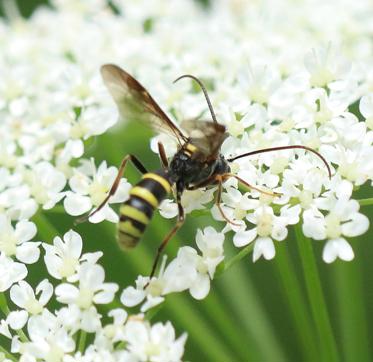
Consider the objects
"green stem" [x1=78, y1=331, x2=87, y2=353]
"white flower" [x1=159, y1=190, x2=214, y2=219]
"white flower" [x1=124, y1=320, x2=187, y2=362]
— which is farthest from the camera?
"white flower" [x1=159, y1=190, x2=214, y2=219]

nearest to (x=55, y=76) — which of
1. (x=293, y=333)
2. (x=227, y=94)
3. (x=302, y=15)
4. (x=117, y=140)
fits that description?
(x=117, y=140)

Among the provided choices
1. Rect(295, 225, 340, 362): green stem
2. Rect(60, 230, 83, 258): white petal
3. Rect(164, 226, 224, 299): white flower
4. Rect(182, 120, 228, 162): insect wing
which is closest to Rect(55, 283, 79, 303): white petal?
Rect(60, 230, 83, 258): white petal

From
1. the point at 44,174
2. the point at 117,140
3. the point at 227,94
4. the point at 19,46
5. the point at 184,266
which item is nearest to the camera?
the point at 184,266

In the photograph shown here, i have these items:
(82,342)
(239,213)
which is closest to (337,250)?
(239,213)

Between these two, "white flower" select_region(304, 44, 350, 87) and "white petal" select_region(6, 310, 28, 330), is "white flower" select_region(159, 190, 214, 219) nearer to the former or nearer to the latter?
"white petal" select_region(6, 310, 28, 330)

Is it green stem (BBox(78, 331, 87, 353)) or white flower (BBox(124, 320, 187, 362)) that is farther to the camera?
green stem (BBox(78, 331, 87, 353))

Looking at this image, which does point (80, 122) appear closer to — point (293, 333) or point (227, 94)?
point (227, 94)

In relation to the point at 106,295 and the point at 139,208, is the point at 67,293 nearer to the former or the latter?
the point at 106,295
